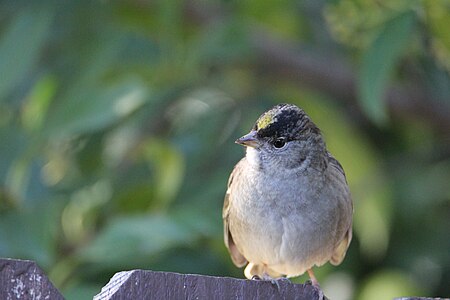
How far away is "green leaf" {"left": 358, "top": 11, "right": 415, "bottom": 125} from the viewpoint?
4.25m

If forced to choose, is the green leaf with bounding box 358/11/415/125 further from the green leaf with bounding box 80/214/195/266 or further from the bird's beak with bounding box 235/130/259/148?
the green leaf with bounding box 80/214/195/266

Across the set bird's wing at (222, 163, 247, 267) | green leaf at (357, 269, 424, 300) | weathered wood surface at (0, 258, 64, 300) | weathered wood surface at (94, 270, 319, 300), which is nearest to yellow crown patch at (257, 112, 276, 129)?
bird's wing at (222, 163, 247, 267)

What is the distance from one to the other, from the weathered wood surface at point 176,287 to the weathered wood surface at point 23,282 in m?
0.14

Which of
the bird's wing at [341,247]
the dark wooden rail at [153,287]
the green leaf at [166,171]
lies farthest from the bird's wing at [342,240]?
the dark wooden rail at [153,287]

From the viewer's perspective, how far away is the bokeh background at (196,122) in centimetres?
463

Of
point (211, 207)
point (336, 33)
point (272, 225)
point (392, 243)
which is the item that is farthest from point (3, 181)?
point (392, 243)

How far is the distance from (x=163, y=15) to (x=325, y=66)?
961 mm

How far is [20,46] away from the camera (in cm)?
481

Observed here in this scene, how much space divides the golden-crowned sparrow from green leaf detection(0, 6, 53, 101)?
1356mm

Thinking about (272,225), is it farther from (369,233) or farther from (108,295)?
(369,233)

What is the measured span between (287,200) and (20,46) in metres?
1.70

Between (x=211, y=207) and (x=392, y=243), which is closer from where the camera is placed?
(x=211, y=207)

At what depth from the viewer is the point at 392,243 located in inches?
225

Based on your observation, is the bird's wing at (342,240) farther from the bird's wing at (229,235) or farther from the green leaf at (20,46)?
the green leaf at (20,46)
